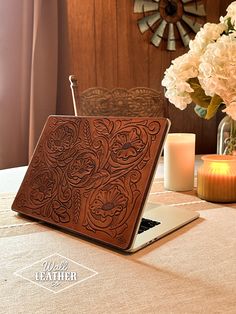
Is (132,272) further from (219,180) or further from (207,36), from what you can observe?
(207,36)

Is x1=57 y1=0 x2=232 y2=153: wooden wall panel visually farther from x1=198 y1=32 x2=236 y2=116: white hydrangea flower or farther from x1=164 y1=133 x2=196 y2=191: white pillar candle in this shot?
x1=198 y1=32 x2=236 y2=116: white hydrangea flower

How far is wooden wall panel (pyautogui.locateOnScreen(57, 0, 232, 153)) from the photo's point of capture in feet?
7.65

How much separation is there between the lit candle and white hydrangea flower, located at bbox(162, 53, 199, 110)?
0.61 ft

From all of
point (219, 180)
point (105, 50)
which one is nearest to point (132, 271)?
point (219, 180)

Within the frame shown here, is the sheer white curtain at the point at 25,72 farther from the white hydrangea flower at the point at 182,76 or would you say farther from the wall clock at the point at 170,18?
the white hydrangea flower at the point at 182,76

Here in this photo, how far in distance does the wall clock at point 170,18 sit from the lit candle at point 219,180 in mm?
2068

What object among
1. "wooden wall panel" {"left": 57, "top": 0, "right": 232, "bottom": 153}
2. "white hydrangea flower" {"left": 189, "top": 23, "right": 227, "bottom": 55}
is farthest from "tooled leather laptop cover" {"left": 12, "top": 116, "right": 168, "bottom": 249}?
"wooden wall panel" {"left": 57, "top": 0, "right": 232, "bottom": 153}

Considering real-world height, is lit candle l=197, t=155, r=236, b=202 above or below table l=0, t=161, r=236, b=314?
above

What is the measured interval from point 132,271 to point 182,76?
21.9 inches

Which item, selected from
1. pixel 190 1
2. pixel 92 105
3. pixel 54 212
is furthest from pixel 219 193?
pixel 190 1

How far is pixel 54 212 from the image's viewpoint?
0.70 m

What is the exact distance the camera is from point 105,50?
8.44 ft

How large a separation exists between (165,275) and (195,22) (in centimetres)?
275

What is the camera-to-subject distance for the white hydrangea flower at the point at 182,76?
0.88 metres
